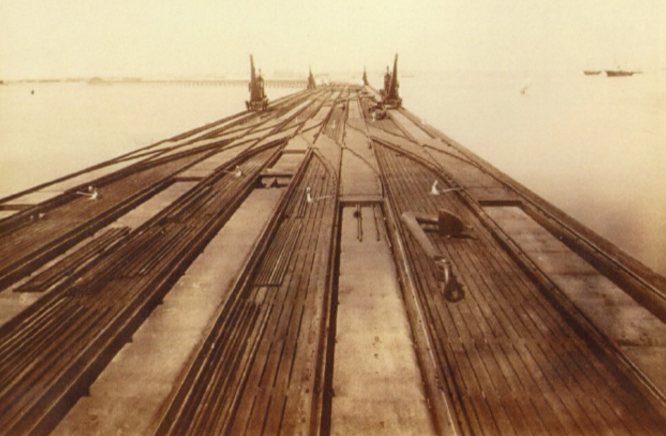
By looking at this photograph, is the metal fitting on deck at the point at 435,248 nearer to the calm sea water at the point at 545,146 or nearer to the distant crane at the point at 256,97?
the calm sea water at the point at 545,146

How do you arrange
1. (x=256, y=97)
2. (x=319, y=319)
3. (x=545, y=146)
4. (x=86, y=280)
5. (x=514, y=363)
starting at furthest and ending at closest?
1. (x=256, y=97)
2. (x=545, y=146)
3. (x=86, y=280)
4. (x=319, y=319)
5. (x=514, y=363)

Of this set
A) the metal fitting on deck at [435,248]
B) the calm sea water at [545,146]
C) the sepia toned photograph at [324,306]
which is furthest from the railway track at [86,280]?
the calm sea water at [545,146]

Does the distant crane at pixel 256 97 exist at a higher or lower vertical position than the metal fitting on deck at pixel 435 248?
higher

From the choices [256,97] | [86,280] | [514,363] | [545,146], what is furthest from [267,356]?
[256,97]

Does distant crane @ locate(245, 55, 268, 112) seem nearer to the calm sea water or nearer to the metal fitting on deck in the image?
the calm sea water

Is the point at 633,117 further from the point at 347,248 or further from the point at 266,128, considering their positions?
the point at 347,248

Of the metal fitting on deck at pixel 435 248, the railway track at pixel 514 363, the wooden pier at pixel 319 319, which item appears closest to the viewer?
the railway track at pixel 514 363

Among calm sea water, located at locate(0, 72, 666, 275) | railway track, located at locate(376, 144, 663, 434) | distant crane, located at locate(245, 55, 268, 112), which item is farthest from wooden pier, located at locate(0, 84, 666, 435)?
distant crane, located at locate(245, 55, 268, 112)

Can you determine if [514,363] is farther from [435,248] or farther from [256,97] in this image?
[256,97]

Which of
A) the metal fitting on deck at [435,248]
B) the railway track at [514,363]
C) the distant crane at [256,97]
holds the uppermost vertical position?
the distant crane at [256,97]

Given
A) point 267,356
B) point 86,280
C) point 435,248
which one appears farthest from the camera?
point 435,248
